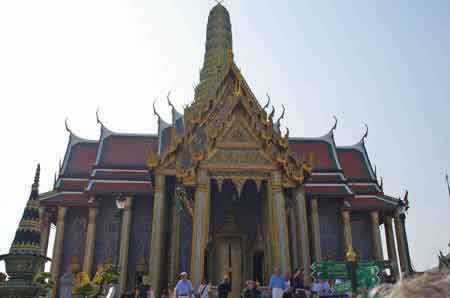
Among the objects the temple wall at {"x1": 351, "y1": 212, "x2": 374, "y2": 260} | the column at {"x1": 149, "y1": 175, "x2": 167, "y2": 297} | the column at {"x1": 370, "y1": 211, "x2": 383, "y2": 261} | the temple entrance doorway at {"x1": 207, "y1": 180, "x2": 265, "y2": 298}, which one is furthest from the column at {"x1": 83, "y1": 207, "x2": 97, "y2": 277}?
the column at {"x1": 370, "y1": 211, "x2": 383, "y2": 261}

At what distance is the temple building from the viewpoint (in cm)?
1236

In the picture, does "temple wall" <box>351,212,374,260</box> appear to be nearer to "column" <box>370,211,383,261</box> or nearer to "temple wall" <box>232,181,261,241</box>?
"column" <box>370,211,383,261</box>

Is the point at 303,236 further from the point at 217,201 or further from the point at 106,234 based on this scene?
the point at 106,234

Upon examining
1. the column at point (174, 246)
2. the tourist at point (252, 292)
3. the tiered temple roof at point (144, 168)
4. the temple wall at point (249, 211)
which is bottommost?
the tourist at point (252, 292)

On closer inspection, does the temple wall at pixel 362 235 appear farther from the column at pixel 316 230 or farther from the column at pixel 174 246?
the column at pixel 174 246

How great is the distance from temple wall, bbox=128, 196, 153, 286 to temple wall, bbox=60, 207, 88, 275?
7.36ft

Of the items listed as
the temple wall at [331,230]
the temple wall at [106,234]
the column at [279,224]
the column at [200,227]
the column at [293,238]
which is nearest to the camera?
the column at [200,227]

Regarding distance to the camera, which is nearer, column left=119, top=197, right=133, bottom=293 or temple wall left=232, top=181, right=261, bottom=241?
temple wall left=232, top=181, right=261, bottom=241

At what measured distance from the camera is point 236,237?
1417cm

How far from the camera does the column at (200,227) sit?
11.1 metres

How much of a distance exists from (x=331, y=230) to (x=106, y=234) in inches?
374

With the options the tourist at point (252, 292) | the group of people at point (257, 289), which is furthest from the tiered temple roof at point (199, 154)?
the tourist at point (252, 292)

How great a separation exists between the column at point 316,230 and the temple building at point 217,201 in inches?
1.8

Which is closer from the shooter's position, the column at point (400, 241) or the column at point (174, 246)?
the column at point (174, 246)
